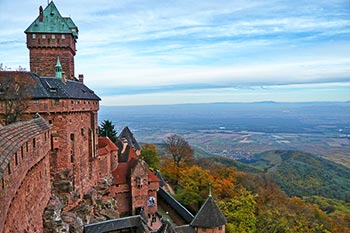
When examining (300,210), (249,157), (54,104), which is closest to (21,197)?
(54,104)

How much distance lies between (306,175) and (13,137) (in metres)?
90.7

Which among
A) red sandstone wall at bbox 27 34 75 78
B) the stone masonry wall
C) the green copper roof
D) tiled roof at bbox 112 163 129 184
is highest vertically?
the green copper roof

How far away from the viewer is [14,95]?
65.4 feet

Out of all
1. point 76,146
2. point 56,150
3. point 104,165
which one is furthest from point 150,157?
point 56,150

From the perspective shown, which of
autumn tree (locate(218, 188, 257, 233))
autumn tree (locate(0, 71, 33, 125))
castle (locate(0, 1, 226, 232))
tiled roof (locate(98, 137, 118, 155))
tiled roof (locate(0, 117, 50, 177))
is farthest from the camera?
tiled roof (locate(98, 137, 118, 155))

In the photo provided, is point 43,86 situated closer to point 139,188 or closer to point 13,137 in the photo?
point 13,137

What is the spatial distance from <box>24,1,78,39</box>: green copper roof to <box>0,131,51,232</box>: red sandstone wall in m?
15.2

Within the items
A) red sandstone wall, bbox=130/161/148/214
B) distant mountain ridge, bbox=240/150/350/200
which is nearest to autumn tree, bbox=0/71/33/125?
red sandstone wall, bbox=130/161/148/214

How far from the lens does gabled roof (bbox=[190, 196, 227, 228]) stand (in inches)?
988

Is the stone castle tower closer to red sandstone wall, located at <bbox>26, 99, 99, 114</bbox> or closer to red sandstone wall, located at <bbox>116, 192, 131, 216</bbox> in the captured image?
red sandstone wall, located at <bbox>26, 99, 99, 114</bbox>

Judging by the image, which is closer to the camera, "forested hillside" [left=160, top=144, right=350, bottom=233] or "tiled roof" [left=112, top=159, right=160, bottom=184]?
"forested hillside" [left=160, top=144, right=350, bottom=233]

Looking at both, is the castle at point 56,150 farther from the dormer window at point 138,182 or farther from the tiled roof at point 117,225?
the tiled roof at point 117,225

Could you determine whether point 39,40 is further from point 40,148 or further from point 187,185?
point 187,185

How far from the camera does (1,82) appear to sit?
814 inches
